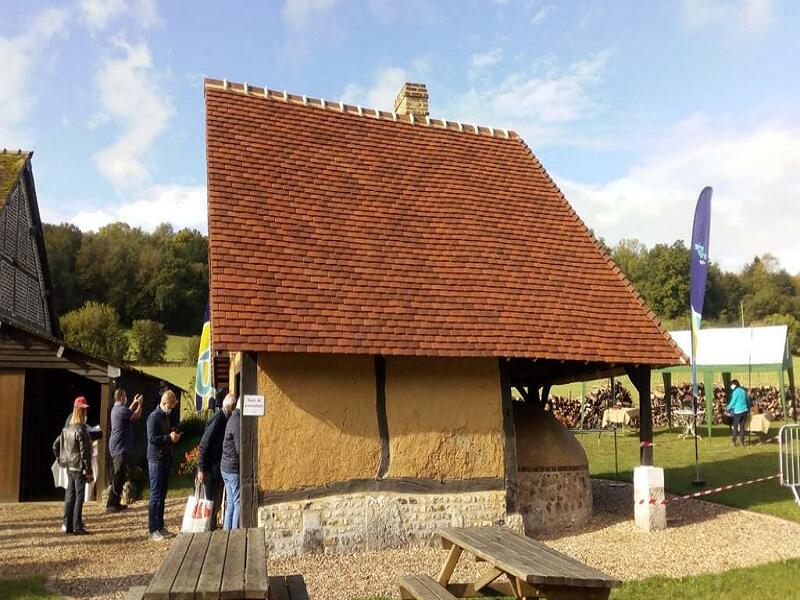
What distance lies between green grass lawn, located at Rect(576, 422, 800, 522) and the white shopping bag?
7516mm

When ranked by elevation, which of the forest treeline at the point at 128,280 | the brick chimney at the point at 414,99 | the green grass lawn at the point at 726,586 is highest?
the forest treeline at the point at 128,280

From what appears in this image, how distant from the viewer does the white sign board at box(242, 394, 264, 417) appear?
24.5 feet

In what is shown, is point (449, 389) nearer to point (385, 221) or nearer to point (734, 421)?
point (385, 221)

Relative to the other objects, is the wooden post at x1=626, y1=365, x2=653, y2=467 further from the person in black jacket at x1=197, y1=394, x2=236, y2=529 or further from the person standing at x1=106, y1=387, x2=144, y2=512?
the person standing at x1=106, y1=387, x2=144, y2=512

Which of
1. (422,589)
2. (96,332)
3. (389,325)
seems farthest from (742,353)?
(96,332)

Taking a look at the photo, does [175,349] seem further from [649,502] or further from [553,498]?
[649,502]

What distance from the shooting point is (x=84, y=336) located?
3931 centimetres

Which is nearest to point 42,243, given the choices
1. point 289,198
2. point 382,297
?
point 289,198

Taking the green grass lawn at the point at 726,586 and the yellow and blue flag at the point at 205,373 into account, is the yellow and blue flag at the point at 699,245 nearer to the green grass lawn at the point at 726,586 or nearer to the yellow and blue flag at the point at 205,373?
the green grass lawn at the point at 726,586

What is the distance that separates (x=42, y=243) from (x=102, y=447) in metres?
10.3

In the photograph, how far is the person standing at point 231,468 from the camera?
24.8ft

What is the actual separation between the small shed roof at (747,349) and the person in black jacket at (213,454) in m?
15.9

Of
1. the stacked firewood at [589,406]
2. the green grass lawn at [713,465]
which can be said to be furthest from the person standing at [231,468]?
the stacked firewood at [589,406]

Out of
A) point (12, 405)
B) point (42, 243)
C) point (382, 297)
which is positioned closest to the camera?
point (382, 297)
